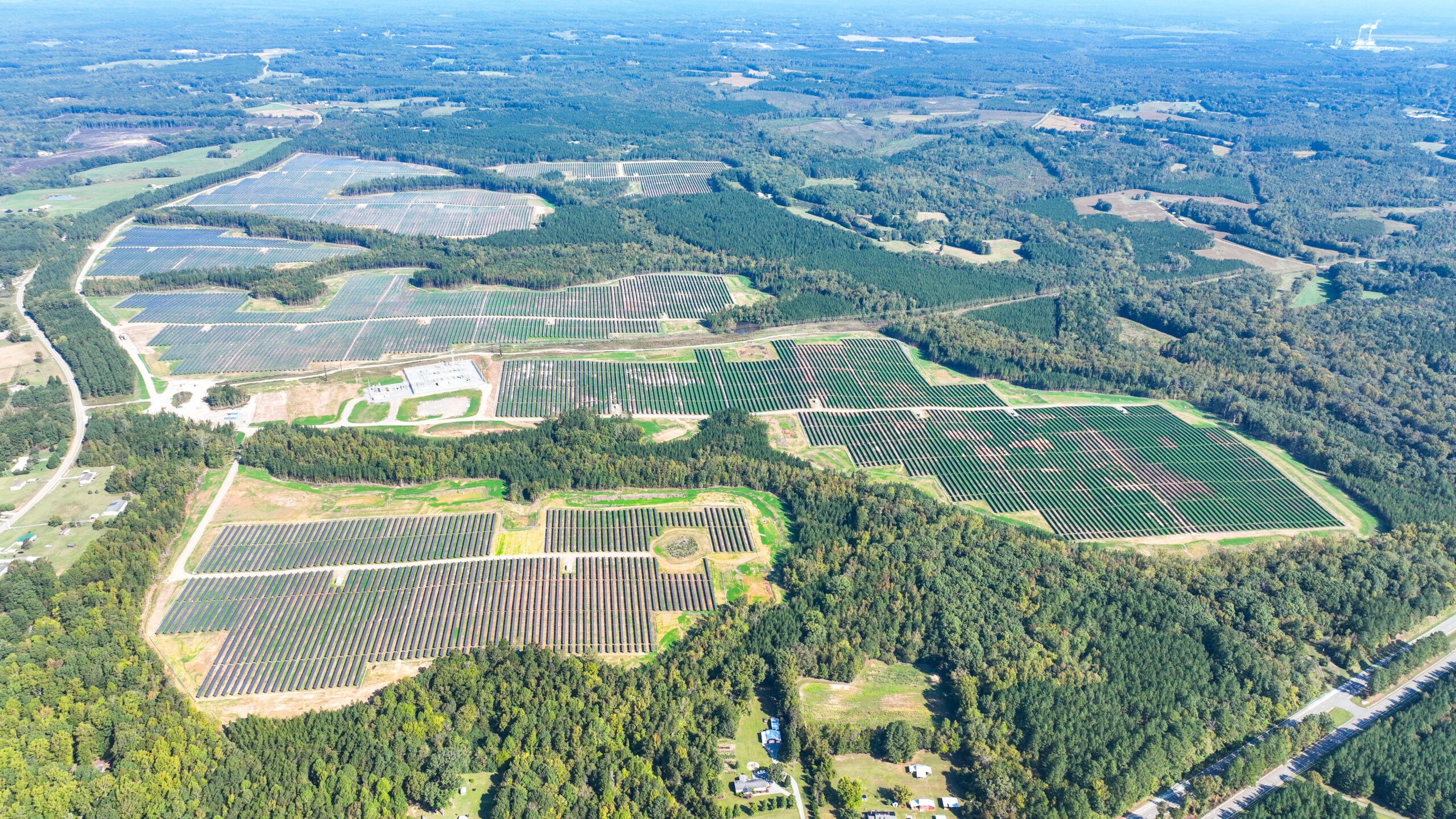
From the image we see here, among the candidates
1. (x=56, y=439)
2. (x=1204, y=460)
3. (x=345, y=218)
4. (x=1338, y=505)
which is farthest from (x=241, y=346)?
(x=1338, y=505)

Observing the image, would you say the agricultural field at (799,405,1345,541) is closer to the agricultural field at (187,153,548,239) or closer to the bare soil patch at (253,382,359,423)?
the bare soil patch at (253,382,359,423)

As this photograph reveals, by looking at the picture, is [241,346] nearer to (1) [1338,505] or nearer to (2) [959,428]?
(2) [959,428]

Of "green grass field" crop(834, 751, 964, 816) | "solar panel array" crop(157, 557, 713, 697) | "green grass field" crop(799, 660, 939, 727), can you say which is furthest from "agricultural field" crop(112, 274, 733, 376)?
"green grass field" crop(834, 751, 964, 816)

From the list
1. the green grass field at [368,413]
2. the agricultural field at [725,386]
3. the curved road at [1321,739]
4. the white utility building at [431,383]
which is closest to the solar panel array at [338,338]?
the white utility building at [431,383]

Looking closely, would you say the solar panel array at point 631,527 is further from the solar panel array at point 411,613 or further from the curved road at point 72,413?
the curved road at point 72,413

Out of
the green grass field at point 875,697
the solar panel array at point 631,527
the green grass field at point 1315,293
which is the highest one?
the green grass field at point 1315,293

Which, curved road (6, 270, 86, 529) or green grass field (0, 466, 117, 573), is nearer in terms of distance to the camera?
green grass field (0, 466, 117, 573)
